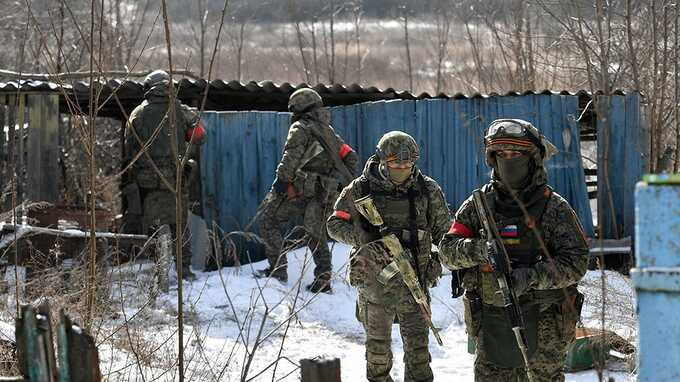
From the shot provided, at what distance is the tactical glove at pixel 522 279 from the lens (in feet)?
15.5

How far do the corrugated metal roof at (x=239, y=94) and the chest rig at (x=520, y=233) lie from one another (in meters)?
6.39

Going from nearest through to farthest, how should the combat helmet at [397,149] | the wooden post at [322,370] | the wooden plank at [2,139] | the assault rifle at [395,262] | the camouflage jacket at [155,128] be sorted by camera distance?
the wooden post at [322,370], the assault rifle at [395,262], the combat helmet at [397,149], the camouflage jacket at [155,128], the wooden plank at [2,139]

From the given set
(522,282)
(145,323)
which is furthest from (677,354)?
(145,323)

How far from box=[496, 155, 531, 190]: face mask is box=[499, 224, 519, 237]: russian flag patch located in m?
0.19

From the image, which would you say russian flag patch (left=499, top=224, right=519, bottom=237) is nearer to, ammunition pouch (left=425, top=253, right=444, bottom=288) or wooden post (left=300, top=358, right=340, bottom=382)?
ammunition pouch (left=425, top=253, right=444, bottom=288)

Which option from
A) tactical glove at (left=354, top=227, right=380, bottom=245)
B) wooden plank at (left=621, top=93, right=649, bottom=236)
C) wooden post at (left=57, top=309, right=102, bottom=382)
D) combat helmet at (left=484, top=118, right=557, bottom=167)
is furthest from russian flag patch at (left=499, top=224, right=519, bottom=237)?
wooden plank at (left=621, top=93, right=649, bottom=236)

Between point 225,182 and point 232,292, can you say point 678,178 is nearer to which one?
point 232,292

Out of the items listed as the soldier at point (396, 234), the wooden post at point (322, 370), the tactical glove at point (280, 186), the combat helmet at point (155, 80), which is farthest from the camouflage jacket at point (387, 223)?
the combat helmet at point (155, 80)

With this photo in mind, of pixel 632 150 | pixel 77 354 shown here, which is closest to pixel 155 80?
pixel 632 150

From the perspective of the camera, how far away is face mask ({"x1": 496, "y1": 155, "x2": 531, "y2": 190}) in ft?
16.2

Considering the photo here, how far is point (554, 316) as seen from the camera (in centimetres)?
494

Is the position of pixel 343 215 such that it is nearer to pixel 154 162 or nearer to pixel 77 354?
pixel 77 354

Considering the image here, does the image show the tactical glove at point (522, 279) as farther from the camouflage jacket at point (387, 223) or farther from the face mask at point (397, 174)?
the face mask at point (397, 174)

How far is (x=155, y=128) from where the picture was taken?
963 centimetres
